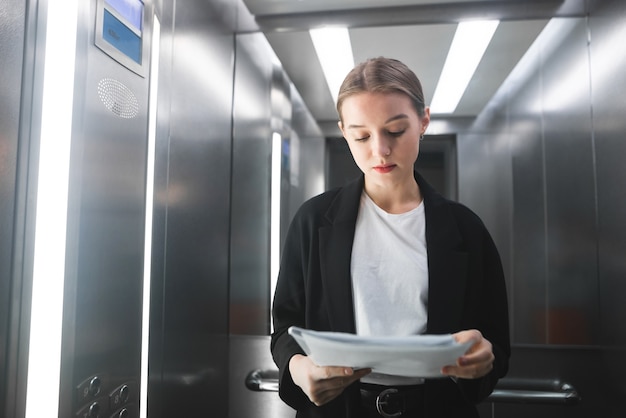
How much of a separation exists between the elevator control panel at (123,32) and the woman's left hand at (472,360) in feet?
3.14

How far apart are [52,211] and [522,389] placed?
5.14ft

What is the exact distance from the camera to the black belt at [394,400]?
101cm

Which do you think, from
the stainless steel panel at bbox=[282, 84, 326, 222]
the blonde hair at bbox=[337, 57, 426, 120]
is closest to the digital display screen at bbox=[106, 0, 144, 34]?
the blonde hair at bbox=[337, 57, 426, 120]

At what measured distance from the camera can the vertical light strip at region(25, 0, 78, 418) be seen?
0.91m

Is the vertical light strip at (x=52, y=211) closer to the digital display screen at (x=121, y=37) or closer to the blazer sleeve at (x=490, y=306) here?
the digital display screen at (x=121, y=37)

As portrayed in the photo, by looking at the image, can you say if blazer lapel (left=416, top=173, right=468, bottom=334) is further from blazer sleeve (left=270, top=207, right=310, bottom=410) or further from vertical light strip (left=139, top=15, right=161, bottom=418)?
vertical light strip (left=139, top=15, right=161, bottom=418)

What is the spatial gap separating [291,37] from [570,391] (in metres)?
1.60

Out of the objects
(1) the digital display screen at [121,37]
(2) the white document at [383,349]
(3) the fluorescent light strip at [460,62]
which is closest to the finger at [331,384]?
(2) the white document at [383,349]

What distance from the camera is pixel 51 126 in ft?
3.08

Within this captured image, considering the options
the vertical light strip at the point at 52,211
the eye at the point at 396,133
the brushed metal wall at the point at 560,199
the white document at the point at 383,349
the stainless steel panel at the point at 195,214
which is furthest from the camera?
the brushed metal wall at the point at 560,199

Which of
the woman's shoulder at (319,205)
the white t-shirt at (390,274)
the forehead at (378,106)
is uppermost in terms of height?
the forehead at (378,106)

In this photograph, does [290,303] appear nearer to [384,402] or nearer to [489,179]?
[384,402]

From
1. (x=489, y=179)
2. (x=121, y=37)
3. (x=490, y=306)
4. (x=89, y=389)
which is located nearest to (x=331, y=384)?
(x=490, y=306)

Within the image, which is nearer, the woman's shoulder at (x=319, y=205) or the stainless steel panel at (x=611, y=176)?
the woman's shoulder at (x=319, y=205)
